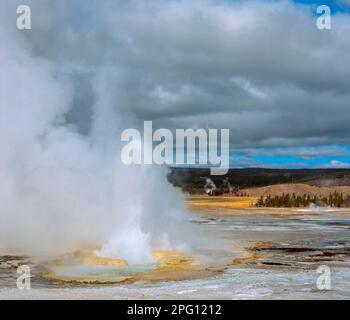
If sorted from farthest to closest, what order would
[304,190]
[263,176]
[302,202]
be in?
[263,176]
[304,190]
[302,202]

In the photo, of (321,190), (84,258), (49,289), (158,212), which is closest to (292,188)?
(321,190)

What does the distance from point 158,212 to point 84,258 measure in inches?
142

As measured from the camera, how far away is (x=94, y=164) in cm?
1595

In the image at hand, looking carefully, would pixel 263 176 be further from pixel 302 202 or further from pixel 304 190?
pixel 302 202

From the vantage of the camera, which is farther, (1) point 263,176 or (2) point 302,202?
(1) point 263,176

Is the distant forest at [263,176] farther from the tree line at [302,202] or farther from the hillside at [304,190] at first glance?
A: the tree line at [302,202]

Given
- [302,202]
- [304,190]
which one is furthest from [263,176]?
[302,202]

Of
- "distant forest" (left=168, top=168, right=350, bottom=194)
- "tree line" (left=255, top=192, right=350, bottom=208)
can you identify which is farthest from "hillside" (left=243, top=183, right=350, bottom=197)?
"distant forest" (left=168, top=168, right=350, bottom=194)

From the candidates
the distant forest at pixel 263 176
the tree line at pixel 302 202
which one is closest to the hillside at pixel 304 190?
the tree line at pixel 302 202

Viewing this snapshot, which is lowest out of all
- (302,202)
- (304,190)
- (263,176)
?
(302,202)

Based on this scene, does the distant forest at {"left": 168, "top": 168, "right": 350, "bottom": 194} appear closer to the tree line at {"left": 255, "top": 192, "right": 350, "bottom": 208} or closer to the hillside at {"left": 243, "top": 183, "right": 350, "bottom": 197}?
the hillside at {"left": 243, "top": 183, "right": 350, "bottom": 197}

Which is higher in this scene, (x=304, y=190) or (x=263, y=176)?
(x=263, y=176)
